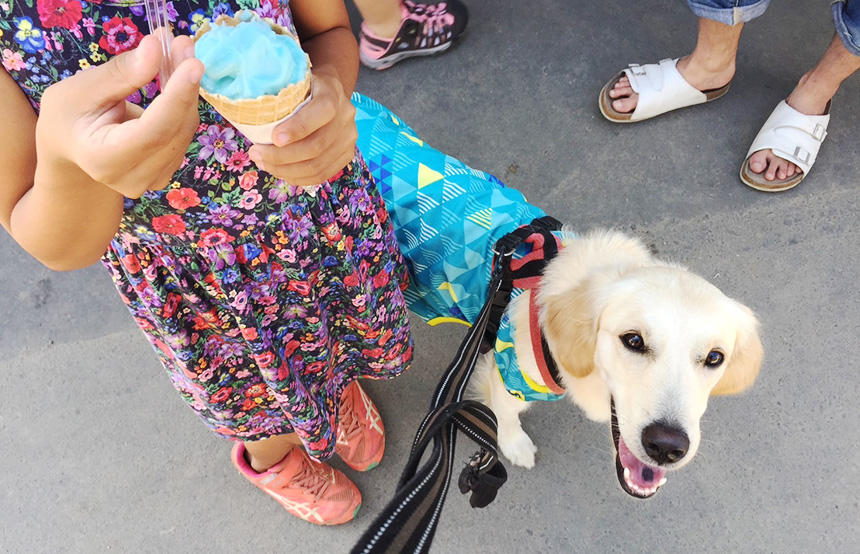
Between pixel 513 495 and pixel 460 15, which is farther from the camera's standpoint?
pixel 460 15

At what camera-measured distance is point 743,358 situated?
4.34 feet

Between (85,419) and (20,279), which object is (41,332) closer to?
(20,279)

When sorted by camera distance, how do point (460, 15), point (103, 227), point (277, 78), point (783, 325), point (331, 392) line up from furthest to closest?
1. point (460, 15)
2. point (783, 325)
3. point (331, 392)
4. point (103, 227)
5. point (277, 78)

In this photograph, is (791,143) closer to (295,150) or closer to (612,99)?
(612,99)

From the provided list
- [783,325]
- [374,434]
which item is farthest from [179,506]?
[783,325]

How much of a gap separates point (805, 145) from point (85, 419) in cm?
271

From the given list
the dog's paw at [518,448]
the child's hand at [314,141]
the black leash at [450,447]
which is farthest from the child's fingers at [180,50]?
the dog's paw at [518,448]

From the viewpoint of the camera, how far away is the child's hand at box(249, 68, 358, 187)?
0.78m

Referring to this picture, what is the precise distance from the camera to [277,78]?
2.38ft

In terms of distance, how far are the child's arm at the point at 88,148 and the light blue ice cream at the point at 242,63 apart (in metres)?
0.04

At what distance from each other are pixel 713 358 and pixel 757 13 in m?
1.44

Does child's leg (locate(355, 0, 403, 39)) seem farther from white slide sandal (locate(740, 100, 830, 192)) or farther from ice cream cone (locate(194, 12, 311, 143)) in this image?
ice cream cone (locate(194, 12, 311, 143))

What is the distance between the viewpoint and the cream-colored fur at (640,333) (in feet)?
3.95

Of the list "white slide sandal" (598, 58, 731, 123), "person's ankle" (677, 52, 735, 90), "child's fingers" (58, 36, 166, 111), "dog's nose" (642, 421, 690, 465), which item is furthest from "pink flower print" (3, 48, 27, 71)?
"person's ankle" (677, 52, 735, 90)
